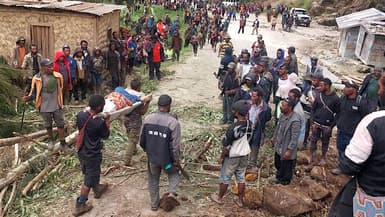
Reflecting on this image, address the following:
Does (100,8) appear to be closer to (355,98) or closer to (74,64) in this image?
(74,64)

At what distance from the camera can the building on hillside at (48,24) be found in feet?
38.4

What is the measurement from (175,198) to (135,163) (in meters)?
1.74

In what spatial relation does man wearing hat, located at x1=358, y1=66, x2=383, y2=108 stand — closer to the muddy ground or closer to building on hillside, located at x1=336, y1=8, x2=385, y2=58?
the muddy ground

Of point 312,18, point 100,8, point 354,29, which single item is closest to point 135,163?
point 100,8

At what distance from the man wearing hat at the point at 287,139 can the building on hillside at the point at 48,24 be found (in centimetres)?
713

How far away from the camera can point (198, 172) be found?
708 cm

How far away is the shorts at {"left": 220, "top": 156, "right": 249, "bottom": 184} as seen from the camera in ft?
18.9

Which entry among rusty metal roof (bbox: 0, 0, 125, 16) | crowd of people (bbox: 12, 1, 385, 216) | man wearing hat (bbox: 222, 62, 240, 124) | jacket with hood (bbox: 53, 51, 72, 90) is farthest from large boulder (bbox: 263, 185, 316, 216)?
rusty metal roof (bbox: 0, 0, 125, 16)

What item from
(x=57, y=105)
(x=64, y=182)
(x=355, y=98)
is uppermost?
(x=355, y=98)

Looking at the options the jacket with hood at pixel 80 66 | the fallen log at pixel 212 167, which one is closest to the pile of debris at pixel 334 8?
the jacket with hood at pixel 80 66

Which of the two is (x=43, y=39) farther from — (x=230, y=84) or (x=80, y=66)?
(x=230, y=84)

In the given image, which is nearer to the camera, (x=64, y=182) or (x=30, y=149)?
(x=64, y=182)

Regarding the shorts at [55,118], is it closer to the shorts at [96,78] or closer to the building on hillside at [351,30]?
the shorts at [96,78]

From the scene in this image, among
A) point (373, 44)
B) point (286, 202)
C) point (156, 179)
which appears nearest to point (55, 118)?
point (156, 179)
